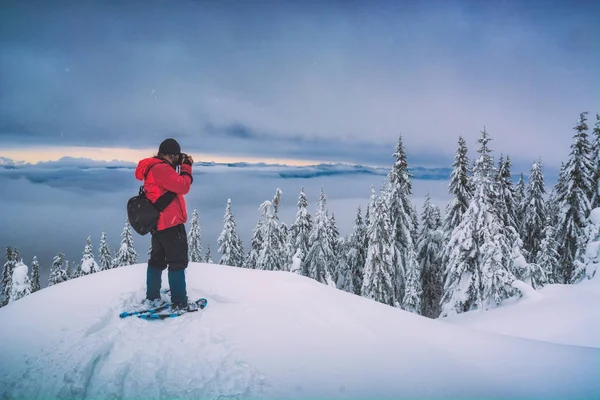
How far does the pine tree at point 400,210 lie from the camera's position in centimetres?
2570

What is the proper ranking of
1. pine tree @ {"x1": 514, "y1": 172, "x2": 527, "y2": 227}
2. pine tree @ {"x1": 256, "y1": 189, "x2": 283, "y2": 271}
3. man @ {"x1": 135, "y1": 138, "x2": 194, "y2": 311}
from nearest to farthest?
man @ {"x1": 135, "y1": 138, "x2": 194, "y2": 311} → pine tree @ {"x1": 256, "y1": 189, "x2": 283, "y2": 271} → pine tree @ {"x1": 514, "y1": 172, "x2": 527, "y2": 227}

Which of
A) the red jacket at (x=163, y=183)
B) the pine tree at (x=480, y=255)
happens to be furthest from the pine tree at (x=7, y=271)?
the pine tree at (x=480, y=255)

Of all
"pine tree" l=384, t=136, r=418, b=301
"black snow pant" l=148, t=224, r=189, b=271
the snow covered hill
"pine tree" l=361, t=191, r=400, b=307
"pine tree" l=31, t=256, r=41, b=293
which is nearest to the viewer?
the snow covered hill

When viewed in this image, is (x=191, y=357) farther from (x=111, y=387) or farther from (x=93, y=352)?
(x=93, y=352)

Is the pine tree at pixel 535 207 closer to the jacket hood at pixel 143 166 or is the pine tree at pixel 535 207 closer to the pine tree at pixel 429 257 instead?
the pine tree at pixel 429 257

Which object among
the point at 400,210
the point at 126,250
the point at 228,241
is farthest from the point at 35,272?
the point at 400,210

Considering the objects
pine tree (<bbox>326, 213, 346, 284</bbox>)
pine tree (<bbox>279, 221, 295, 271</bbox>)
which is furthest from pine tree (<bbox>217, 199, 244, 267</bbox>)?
pine tree (<bbox>326, 213, 346, 284</bbox>)

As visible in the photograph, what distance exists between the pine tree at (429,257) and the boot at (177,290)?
92.1 feet

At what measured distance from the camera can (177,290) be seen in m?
5.09

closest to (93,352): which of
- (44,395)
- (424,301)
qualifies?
(44,395)

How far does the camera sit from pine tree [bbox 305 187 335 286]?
29.6m

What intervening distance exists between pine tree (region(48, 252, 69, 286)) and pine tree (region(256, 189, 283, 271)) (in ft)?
86.6

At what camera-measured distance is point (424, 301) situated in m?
31.8

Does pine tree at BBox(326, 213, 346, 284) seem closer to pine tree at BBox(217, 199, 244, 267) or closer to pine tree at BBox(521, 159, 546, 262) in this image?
pine tree at BBox(217, 199, 244, 267)
